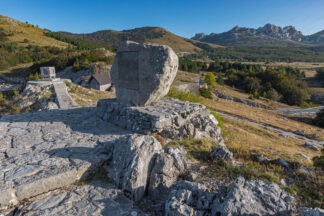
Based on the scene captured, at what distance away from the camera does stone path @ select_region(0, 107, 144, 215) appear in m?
3.38

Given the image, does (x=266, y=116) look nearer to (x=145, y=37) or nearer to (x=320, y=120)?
(x=320, y=120)

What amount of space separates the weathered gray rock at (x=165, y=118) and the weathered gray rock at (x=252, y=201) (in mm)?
3659

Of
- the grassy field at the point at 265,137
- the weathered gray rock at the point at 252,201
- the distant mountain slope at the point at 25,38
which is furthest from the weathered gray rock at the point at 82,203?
the distant mountain slope at the point at 25,38

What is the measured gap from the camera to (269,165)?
5043mm

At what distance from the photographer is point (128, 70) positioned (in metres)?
7.39

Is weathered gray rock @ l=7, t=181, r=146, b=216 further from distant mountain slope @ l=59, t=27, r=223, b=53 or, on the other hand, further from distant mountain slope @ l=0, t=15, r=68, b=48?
distant mountain slope @ l=59, t=27, r=223, b=53

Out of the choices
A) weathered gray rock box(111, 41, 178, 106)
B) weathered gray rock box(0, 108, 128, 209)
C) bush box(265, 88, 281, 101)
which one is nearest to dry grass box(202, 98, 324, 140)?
bush box(265, 88, 281, 101)

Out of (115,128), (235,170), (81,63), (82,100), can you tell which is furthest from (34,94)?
(81,63)

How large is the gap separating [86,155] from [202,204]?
3.35 meters

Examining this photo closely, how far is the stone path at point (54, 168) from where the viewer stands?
3.38 meters

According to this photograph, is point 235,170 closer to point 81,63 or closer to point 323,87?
point 81,63

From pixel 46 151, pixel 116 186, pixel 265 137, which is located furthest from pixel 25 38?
pixel 116 186

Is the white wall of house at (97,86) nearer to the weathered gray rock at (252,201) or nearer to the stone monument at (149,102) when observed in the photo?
the stone monument at (149,102)

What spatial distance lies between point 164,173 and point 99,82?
25764mm
